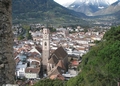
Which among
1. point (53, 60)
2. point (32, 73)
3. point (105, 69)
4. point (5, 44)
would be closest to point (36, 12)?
point (53, 60)

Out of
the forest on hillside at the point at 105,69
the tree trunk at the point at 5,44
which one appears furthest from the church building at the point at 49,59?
the tree trunk at the point at 5,44

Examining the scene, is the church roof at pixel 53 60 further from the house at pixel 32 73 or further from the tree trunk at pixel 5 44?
the tree trunk at pixel 5 44

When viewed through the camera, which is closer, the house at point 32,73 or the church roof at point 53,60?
the house at point 32,73

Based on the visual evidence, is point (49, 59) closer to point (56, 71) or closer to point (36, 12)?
point (56, 71)

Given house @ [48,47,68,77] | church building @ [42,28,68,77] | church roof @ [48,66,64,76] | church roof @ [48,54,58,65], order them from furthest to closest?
church roof @ [48,54,58,65]
church building @ [42,28,68,77]
house @ [48,47,68,77]
church roof @ [48,66,64,76]

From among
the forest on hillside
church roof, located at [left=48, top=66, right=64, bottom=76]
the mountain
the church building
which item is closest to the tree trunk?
the forest on hillside

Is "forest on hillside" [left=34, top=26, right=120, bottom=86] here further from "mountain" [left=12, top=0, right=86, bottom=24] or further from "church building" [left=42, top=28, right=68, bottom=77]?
"mountain" [left=12, top=0, right=86, bottom=24]

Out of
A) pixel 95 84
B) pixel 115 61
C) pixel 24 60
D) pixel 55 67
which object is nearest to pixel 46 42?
pixel 55 67

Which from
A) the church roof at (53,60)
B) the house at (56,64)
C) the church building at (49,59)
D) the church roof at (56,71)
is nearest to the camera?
the church roof at (56,71)
